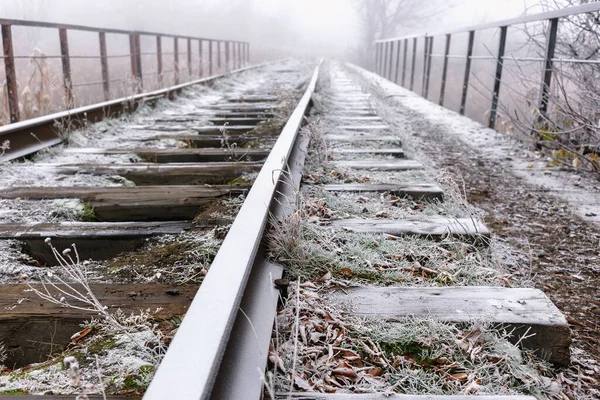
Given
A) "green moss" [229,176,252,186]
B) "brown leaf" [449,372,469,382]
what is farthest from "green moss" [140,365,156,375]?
"green moss" [229,176,252,186]

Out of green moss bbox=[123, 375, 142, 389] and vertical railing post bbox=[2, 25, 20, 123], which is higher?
vertical railing post bbox=[2, 25, 20, 123]

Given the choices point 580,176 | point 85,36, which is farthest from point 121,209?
point 85,36

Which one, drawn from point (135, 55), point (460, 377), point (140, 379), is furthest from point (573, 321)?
point (135, 55)

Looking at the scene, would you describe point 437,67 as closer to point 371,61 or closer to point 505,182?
point 371,61

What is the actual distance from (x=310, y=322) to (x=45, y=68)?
6.07 m

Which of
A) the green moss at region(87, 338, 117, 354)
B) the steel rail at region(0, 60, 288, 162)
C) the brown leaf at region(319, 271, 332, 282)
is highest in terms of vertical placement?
the steel rail at region(0, 60, 288, 162)

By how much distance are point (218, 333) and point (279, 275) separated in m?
0.60

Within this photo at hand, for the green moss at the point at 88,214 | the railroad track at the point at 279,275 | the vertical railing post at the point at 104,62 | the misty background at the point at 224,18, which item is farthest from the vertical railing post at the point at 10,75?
the misty background at the point at 224,18

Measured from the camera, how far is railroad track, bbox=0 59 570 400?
1.18 metres

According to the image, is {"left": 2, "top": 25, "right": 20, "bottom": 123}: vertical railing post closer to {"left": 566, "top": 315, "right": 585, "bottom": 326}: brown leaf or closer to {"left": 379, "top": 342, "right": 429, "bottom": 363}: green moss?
{"left": 379, "top": 342, "right": 429, "bottom": 363}: green moss

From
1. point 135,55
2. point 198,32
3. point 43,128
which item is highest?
point 198,32

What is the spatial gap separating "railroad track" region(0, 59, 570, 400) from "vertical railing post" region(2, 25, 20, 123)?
7.39 feet

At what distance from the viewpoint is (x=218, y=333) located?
1.11 meters

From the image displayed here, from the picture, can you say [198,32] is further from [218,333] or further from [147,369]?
[218,333]
